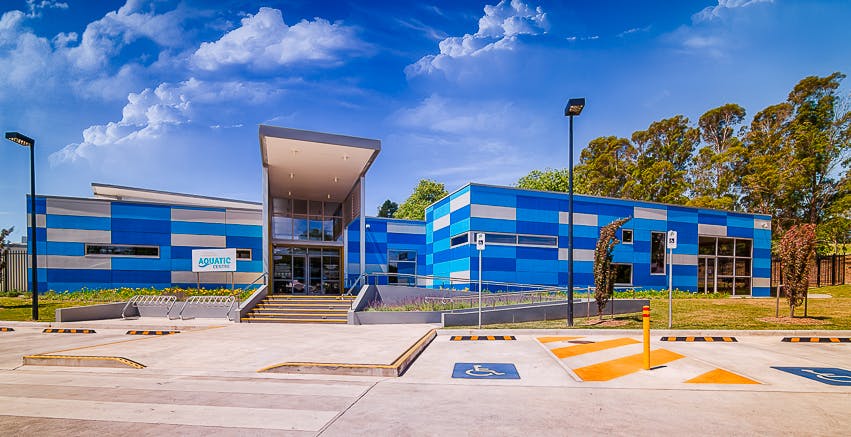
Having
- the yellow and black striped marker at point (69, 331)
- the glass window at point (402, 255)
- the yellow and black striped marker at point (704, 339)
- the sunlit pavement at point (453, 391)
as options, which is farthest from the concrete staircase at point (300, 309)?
the yellow and black striped marker at point (704, 339)

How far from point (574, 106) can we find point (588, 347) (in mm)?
7111

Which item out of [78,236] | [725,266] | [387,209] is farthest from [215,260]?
[387,209]

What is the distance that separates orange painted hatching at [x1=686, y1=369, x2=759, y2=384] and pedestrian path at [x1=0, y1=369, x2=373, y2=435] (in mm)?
5319

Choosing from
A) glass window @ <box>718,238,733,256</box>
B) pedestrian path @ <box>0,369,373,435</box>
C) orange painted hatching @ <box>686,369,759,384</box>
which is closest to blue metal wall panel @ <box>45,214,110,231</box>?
pedestrian path @ <box>0,369,373,435</box>

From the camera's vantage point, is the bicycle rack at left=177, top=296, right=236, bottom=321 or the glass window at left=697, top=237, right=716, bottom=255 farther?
the glass window at left=697, top=237, right=716, bottom=255

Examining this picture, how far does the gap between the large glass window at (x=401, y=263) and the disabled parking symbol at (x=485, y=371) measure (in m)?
19.9

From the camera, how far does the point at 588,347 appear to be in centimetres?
1072

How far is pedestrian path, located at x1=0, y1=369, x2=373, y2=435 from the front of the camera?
5.33m

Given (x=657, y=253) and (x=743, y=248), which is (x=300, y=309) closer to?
(x=657, y=253)

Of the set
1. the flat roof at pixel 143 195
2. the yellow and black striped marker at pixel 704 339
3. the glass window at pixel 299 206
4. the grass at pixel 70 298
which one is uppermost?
the flat roof at pixel 143 195

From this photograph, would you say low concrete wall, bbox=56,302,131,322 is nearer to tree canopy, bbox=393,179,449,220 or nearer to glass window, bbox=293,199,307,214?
glass window, bbox=293,199,307,214

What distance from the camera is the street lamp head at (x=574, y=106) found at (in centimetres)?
1353

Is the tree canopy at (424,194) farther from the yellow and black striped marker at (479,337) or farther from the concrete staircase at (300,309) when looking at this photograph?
the yellow and black striped marker at (479,337)

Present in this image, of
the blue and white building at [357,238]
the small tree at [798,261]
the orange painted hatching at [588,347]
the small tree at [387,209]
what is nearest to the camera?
the orange painted hatching at [588,347]
